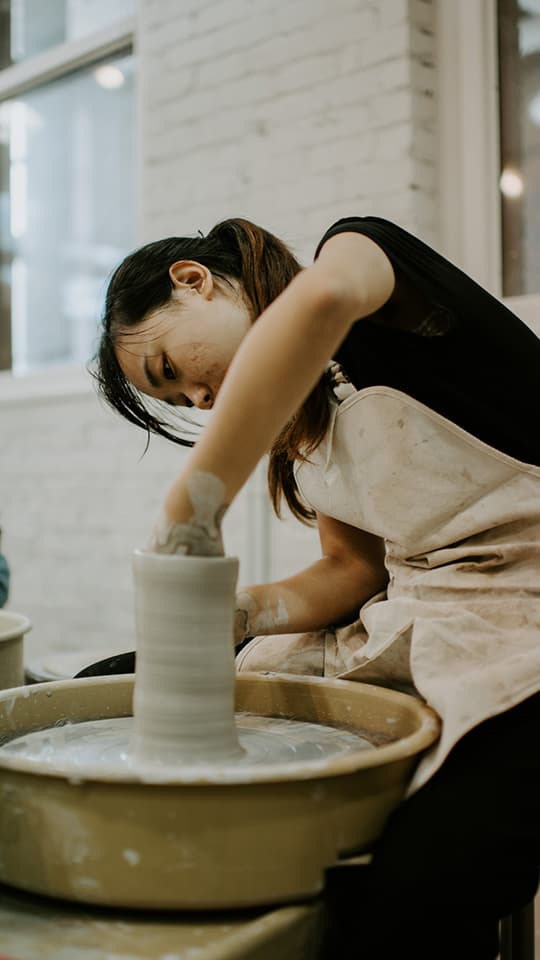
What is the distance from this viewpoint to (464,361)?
917 millimetres

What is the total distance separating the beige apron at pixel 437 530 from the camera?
34.0 inches

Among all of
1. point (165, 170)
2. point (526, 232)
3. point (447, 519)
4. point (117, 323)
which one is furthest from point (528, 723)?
point (165, 170)

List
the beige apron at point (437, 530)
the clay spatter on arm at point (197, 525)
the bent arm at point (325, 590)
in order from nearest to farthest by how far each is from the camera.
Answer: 1. the clay spatter on arm at point (197, 525)
2. the beige apron at point (437, 530)
3. the bent arm at point (325, 590)

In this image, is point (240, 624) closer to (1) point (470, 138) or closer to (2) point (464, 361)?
(2) point (464, 361)

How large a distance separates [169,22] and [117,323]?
1.74 metres

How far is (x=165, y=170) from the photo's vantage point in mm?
2412

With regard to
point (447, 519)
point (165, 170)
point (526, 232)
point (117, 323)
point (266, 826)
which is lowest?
point (266, 826)

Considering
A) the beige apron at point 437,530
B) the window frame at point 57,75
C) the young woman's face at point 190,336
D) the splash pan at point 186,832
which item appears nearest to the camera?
the splash pan at point 186,832

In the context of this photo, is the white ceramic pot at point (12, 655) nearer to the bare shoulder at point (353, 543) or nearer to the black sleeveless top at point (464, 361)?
the bare shoulder at point (353, 543)

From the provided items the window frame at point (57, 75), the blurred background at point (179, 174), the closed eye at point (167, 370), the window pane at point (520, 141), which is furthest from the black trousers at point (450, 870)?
the window frame at point (57, 75)

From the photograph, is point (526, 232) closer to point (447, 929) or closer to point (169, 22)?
point (169, 22)

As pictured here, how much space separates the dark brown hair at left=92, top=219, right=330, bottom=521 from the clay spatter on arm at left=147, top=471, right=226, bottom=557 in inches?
11.2

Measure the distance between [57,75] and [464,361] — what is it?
2447 mm

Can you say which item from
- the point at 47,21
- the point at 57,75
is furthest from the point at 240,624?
the point at 47,21
